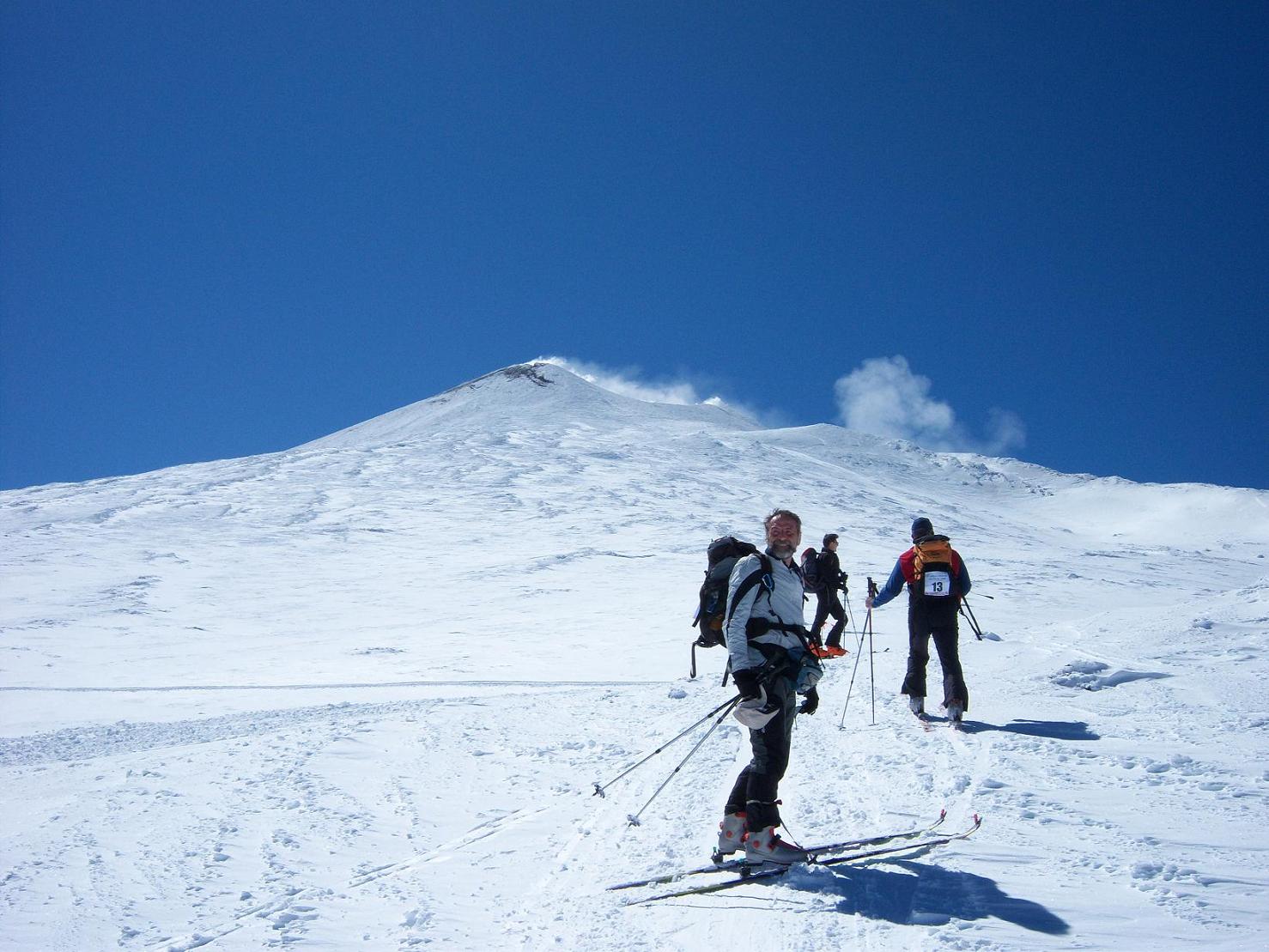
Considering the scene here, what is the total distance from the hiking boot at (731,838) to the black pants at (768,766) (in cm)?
5

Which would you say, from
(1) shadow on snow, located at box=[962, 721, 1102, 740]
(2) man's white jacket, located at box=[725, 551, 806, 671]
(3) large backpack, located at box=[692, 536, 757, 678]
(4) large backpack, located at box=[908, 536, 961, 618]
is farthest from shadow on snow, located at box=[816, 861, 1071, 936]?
(4) large backpack, located at box=[908, 536, 961, 618]

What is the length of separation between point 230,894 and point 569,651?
1078 centimetres

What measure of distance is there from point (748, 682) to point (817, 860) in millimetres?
1029

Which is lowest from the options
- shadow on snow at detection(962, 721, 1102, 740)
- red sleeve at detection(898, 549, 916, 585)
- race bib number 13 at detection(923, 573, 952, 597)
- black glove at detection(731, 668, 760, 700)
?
shadow on snow at detection(962, 721, 1102, 740)

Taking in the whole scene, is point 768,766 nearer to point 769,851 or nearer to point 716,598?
point 769,851

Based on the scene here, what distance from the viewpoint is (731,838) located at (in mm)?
4371

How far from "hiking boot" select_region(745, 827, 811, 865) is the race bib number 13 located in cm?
394

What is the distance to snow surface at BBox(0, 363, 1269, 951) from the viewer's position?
12.4 feet

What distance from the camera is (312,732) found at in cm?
775

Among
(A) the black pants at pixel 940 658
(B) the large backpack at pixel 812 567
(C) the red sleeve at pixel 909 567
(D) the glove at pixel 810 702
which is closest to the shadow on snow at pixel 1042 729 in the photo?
(A) the black pants at pixel 940 658

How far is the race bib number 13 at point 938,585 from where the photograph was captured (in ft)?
24.8

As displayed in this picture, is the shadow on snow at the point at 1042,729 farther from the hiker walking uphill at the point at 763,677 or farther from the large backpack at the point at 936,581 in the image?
the hiker walking uphill at the point at 763,677

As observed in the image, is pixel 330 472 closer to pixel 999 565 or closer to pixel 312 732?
pixel 999 565

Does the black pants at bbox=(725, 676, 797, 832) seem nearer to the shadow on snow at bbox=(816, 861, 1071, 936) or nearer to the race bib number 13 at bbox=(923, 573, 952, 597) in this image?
the shadow on snow at bbox=(816, 861, 1071, 936)
